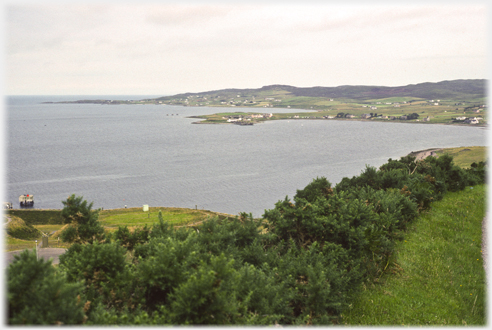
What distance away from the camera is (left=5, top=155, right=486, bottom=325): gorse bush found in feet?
24.7

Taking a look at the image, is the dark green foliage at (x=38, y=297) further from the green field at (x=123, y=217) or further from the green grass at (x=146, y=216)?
the green grass at (x=146, y=216)

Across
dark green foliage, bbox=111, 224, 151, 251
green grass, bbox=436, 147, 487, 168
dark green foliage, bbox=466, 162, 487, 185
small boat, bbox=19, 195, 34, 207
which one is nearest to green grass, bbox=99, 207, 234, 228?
small boat, bbox=19, 195, 34, 207

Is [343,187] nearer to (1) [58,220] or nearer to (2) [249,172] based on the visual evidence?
(1) [58,220]

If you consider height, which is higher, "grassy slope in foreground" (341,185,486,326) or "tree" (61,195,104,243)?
"tree" (61,195,104,243)

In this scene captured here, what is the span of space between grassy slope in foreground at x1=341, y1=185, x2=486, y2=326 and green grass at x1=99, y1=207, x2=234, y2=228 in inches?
1469

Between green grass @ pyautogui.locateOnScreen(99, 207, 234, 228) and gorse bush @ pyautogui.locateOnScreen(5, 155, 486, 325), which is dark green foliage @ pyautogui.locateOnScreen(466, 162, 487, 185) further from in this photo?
green grass @ pyautogui.locateOnScreen(99, 207, 234, 228)

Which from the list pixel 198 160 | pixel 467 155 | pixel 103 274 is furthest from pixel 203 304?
pixel 198 160

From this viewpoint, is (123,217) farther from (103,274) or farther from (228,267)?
(228,267)

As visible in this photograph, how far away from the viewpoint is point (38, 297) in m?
6.43

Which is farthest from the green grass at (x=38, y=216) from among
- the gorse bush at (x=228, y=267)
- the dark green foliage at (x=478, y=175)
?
the dark green foliage at (x=478, y=175)

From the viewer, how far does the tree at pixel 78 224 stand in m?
11.9

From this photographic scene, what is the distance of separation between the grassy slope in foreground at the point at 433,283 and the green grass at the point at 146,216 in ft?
122

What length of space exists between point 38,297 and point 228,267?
3.77 metres

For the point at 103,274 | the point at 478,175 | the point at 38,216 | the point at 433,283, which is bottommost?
the point at 38,216
